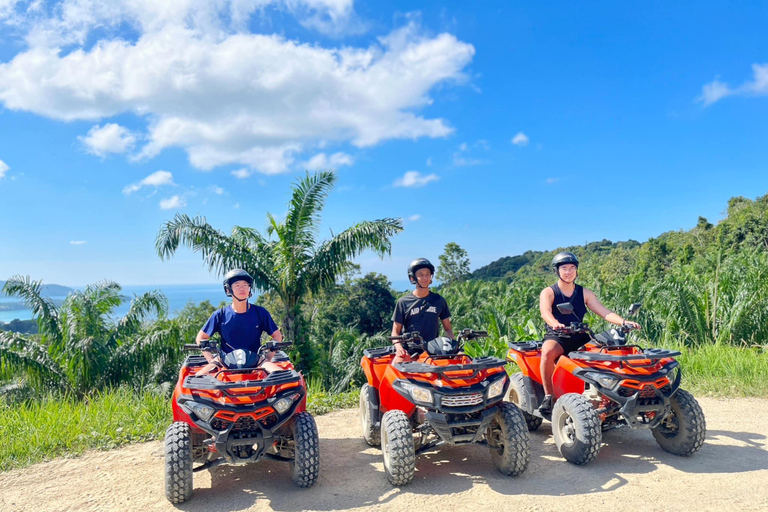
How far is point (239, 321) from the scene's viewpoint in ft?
17.0

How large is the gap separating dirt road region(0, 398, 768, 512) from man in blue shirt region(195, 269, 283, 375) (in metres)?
1.11

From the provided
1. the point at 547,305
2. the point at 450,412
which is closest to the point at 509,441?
the point at 450,412

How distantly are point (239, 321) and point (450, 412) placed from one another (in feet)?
6.83

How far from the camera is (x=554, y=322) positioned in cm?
541

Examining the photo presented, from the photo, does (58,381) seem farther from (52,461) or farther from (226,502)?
(226,502)

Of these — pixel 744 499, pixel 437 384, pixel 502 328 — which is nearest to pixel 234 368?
pixel 437 384

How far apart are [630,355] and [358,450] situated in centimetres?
272

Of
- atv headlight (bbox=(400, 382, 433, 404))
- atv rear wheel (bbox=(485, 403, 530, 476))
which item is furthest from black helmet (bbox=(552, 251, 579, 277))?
atv headlight (bbox=(400, 382, 433, 404))

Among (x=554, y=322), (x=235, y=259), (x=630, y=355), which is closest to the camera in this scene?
(x=630, y=355)

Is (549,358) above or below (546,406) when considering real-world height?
above

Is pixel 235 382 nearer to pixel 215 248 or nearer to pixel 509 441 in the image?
pixel 509 441

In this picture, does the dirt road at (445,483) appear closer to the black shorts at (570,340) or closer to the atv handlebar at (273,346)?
the black shorts at (570,340)

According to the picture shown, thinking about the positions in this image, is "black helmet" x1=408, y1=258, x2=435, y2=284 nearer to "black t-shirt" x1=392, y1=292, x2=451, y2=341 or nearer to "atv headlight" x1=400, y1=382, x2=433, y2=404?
"black t-shirt" x1=392, y1=292, x2=451, y2=341

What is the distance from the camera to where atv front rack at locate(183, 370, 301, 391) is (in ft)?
13.9
